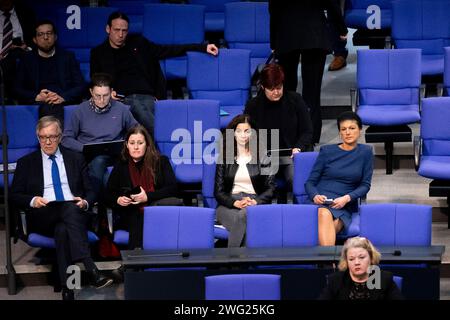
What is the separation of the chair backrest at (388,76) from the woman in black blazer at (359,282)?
2712mm

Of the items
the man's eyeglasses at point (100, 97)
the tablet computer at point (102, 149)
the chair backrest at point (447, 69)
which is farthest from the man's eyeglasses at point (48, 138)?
the chair backrest at point (447, 69)

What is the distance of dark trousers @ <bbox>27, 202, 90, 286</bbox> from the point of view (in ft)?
20.4

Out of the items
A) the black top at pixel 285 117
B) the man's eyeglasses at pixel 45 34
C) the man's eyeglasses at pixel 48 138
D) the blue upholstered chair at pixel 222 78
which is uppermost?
the man's eyeglasses at pixel 45 34

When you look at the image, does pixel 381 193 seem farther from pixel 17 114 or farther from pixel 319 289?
pixel 17 114

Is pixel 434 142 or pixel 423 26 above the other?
pixel 423 26

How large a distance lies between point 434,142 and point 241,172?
52.8 inches

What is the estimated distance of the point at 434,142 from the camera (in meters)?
7.08

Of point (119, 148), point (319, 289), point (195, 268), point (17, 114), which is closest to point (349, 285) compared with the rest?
point (319, 289)

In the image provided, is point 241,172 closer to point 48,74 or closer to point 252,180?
point 252,180

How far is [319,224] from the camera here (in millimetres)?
6180

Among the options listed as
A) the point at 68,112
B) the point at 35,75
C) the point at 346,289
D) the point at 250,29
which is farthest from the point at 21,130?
the point at 346,289

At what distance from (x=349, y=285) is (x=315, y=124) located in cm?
258

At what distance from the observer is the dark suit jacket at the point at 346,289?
16.7ft

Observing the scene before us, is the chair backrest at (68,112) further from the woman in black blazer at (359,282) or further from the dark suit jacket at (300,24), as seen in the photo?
the woman in black blazer at (359,282)
